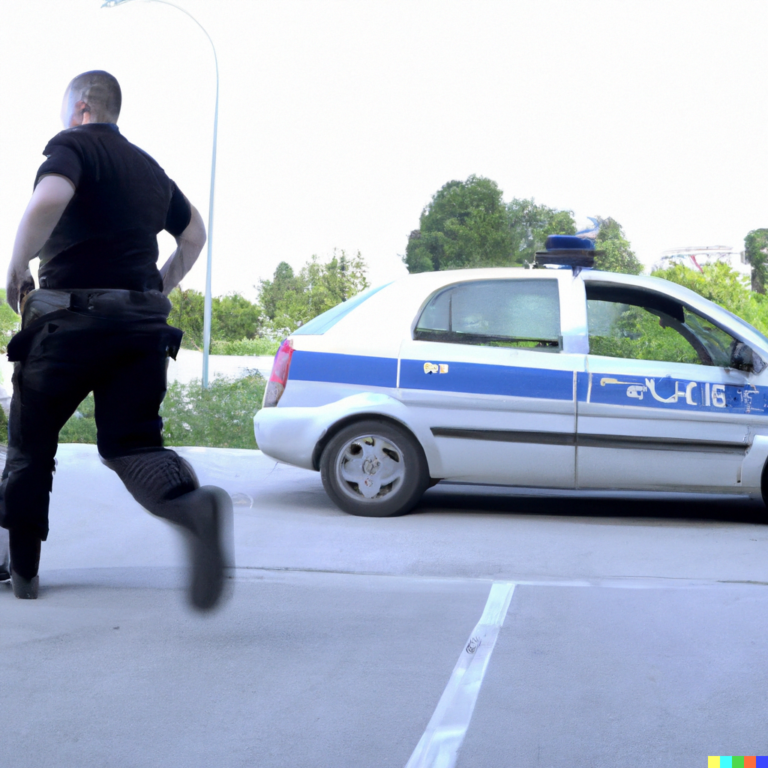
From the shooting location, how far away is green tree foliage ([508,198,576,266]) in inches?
1948

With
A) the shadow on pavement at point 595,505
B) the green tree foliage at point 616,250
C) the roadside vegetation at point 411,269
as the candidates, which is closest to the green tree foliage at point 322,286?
the roadside vegetation at point 411,269

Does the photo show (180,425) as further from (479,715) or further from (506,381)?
(479,715)

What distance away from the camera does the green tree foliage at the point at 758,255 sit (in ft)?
144

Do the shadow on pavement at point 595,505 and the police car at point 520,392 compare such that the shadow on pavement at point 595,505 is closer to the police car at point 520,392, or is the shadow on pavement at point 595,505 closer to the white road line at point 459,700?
the police car at point 520,392

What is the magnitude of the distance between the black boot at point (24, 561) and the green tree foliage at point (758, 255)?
4190 centimetres

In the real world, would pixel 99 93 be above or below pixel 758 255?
below

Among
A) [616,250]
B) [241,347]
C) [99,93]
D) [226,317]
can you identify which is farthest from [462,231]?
[99,93]

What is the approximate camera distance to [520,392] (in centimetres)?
648

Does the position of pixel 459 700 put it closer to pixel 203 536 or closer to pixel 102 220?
pixel 203 536

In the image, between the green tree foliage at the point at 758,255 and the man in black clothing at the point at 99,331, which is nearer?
the man in black clothing at the point at 99,331

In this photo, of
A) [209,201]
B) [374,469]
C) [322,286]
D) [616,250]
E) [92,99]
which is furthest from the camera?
[616,250]

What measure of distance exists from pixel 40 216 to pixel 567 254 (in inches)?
164

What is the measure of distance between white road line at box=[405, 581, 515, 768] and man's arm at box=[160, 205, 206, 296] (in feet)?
5.57

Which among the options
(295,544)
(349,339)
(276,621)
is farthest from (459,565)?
(349,339)
